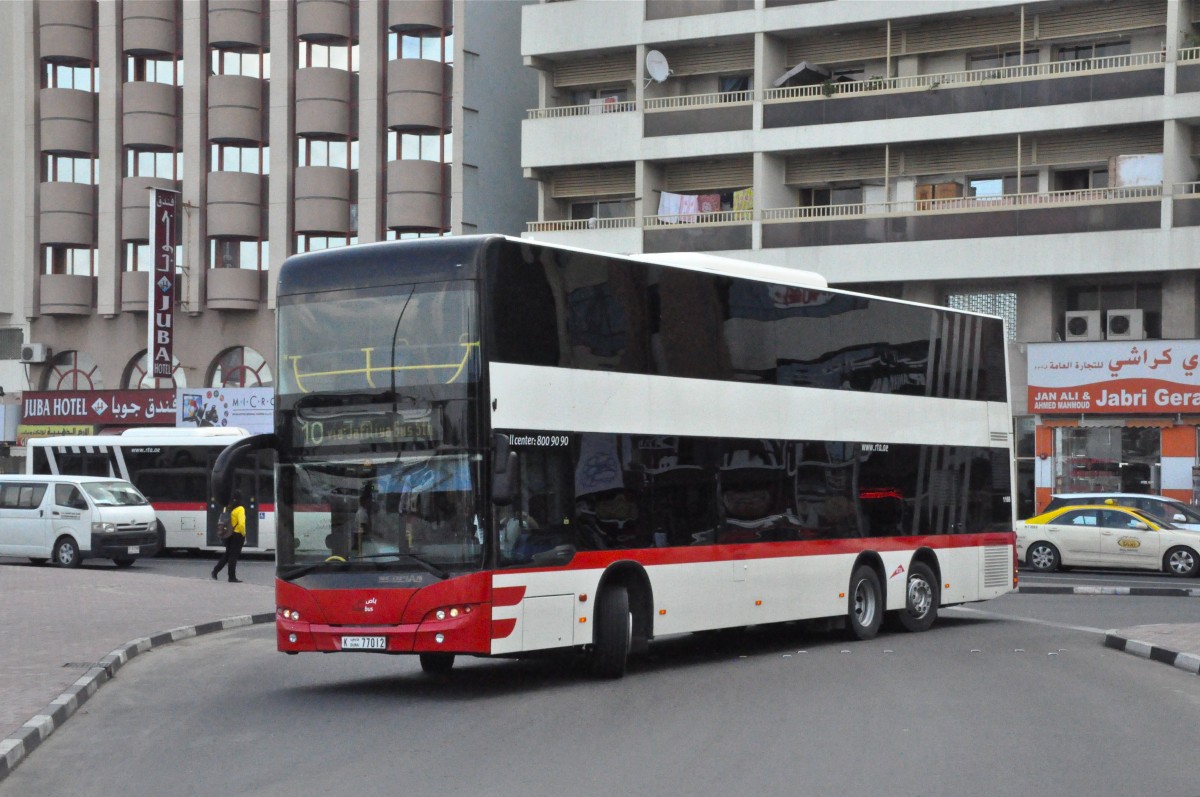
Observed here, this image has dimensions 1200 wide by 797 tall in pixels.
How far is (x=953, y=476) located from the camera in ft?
67.0

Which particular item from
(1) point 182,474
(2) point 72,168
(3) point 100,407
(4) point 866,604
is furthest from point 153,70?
(4) point 866,604

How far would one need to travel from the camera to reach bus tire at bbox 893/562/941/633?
64.7 ft

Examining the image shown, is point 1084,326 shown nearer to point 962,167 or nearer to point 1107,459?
point 1107,459

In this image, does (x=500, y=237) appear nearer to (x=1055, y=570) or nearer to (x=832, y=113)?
(x=1055, y=570)

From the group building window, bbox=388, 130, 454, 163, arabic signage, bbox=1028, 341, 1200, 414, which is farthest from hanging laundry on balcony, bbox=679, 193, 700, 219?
arabic signage, bbox=1028, 341, 1200, 414

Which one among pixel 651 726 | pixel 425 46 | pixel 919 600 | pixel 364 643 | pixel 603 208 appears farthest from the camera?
pixel 425 46

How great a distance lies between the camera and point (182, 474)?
37719 millimetres

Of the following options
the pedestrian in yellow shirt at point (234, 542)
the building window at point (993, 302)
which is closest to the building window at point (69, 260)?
the pedestrian in yellow shirt at point (234, 542)

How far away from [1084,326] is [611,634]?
1143 inches

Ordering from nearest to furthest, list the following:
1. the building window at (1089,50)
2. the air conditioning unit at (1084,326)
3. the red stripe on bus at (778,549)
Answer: the red stripe on bus at (778,549)
the air conditioning unit at (1084,326)
the building window at (1089,50)

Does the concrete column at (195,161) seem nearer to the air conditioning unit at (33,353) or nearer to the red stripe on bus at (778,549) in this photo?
the air conditioning unit at (33,353)

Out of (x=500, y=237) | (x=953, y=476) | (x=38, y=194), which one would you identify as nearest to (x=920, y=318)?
(x=953, y=476)

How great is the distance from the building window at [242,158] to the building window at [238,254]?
2276 millimetres

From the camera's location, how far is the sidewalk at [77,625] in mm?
12227
